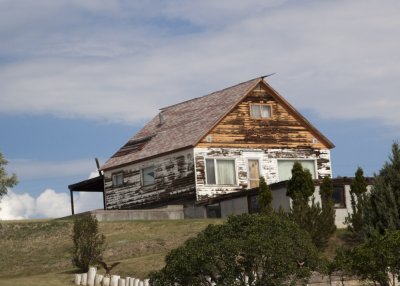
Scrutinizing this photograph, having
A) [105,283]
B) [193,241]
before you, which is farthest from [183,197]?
[193,241]

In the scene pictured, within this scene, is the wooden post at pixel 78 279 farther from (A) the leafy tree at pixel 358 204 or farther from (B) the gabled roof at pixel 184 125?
(B) the gabled roof at pixel 184 125

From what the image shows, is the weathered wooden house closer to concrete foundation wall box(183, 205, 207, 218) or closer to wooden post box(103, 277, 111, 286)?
concrete foundation wall box(183, 205, 207, 218)

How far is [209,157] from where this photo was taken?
197 ft

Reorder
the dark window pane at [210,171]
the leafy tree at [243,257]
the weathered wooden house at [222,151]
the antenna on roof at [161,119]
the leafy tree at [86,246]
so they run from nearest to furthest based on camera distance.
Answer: the leafy tree at [243,257] < the leafy tree at [86,246] < the dark window pane at [210,171] < the weathered wooden house at [222,151] < the antenna on roof at [161,119]

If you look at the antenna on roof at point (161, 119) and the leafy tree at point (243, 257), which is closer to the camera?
the leafy tree at point (243, 257)

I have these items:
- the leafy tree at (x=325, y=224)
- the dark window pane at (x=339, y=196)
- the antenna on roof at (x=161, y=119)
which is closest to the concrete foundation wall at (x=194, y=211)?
the dark window pane at (x=339, y=196)

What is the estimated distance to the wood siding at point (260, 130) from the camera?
60875mm

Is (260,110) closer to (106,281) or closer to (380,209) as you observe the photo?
(380,209)

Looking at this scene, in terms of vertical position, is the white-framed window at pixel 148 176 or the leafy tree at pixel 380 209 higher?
the white-framed window at pixel 148 176

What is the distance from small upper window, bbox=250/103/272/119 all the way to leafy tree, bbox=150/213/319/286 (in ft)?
109

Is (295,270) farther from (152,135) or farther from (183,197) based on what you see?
(152,135)

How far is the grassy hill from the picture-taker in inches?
1534

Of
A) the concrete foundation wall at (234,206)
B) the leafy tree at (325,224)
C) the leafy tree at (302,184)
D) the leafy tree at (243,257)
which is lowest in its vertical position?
the leafy tree at (243,257)

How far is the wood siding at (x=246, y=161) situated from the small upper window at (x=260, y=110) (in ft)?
7.16
